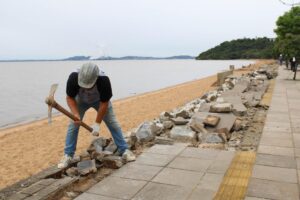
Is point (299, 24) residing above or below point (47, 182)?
above

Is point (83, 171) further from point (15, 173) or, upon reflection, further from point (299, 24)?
point (299, 24)

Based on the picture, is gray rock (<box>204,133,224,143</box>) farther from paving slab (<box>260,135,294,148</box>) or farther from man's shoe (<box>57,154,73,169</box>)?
man's shoe (<box>57,154,73,169</box>)

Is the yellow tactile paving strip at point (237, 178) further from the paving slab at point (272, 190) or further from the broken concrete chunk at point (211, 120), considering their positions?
the broken concrete chunk at point (211, 120)

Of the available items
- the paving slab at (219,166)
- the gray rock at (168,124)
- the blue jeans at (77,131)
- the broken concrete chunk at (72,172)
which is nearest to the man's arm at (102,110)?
the blue jeans at (77,131)

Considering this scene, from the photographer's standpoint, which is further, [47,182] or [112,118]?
[112,118]

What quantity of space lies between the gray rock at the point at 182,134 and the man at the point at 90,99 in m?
1.37

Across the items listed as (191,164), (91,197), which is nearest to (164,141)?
(191,164)

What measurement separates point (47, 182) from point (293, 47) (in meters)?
18.1

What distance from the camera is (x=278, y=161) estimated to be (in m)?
5.46

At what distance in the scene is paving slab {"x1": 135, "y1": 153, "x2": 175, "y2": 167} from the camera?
17.9 feet

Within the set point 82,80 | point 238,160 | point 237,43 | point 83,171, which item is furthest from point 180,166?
point 237,43

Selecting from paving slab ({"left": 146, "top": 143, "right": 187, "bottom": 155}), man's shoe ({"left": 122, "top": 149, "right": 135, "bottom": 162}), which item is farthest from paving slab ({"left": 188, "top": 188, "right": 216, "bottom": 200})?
paving slab ({"left": 146, "top": 143, "right": 187, "bottom": 155})

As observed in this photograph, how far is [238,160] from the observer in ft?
18.1

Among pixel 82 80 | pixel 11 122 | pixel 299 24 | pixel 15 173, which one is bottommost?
pixel 11 122
